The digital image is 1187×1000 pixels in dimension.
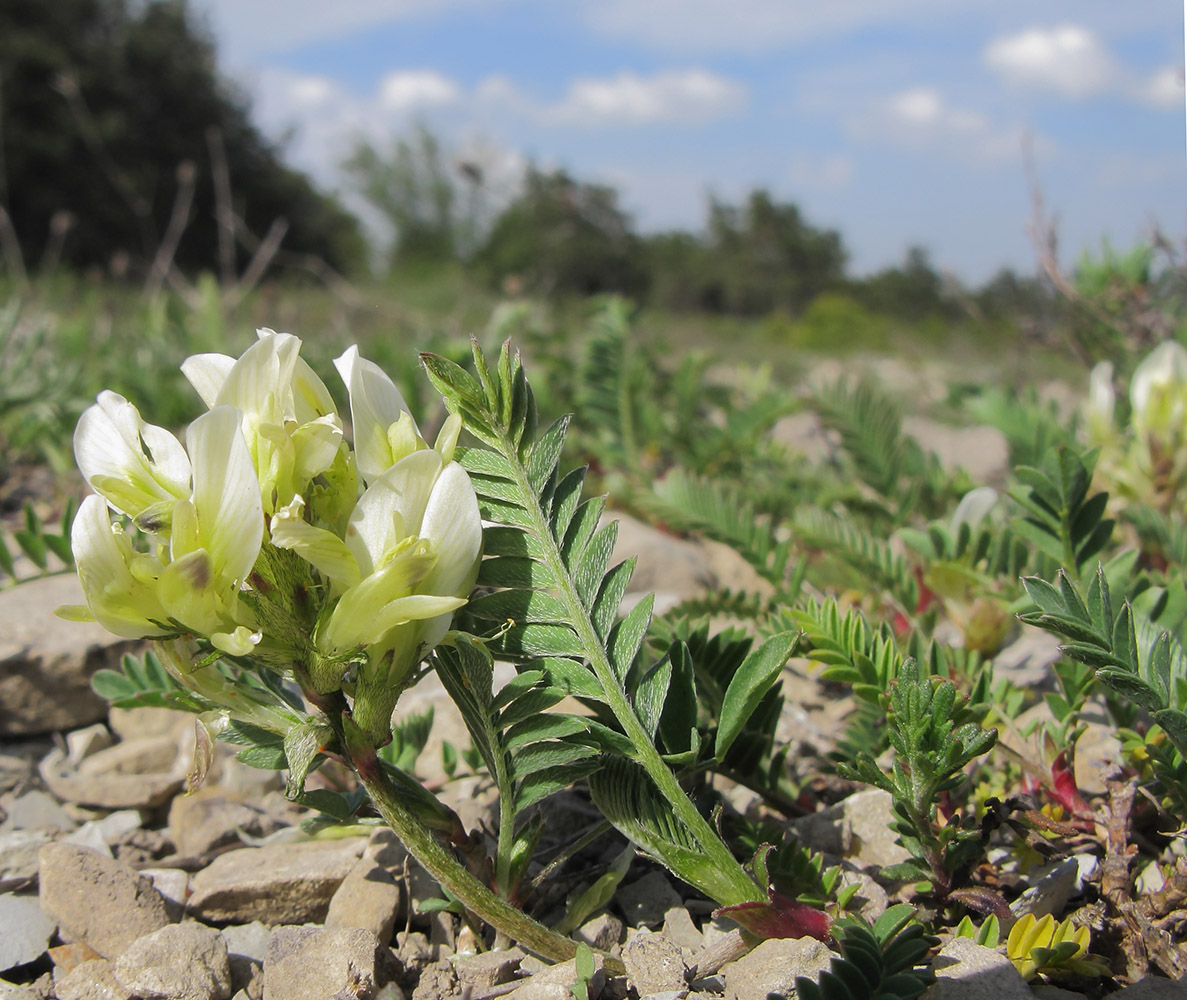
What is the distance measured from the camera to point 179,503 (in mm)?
863

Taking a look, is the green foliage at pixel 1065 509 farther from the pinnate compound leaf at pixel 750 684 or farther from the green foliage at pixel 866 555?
the pinnate compound leaf at pixel 750 684

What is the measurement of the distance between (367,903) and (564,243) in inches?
722

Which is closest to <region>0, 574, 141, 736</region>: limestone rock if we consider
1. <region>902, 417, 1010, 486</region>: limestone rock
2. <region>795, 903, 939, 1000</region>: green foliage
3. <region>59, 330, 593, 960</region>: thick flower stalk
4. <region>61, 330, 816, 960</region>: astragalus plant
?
<region>61, 330, 816, 960</region>: astragalus plant

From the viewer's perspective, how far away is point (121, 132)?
2391 centimetres

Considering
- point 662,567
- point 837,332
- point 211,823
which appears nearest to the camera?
point 211,823

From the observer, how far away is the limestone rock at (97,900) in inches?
46.8

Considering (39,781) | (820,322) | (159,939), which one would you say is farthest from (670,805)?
(820,322)

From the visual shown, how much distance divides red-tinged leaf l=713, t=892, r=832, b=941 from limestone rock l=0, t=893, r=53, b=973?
82 centimetres

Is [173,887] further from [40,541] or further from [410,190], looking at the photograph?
[410,190]

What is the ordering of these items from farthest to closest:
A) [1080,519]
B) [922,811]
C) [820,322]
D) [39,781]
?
[820,322]
[39,781]
[1080,519]
[922,811]

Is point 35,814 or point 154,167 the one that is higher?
point 154,167

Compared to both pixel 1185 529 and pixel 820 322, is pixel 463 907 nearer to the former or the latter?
pixel 1185 529

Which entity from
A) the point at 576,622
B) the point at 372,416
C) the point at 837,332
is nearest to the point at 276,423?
the point at 372,416

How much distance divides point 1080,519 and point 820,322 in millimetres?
28241
